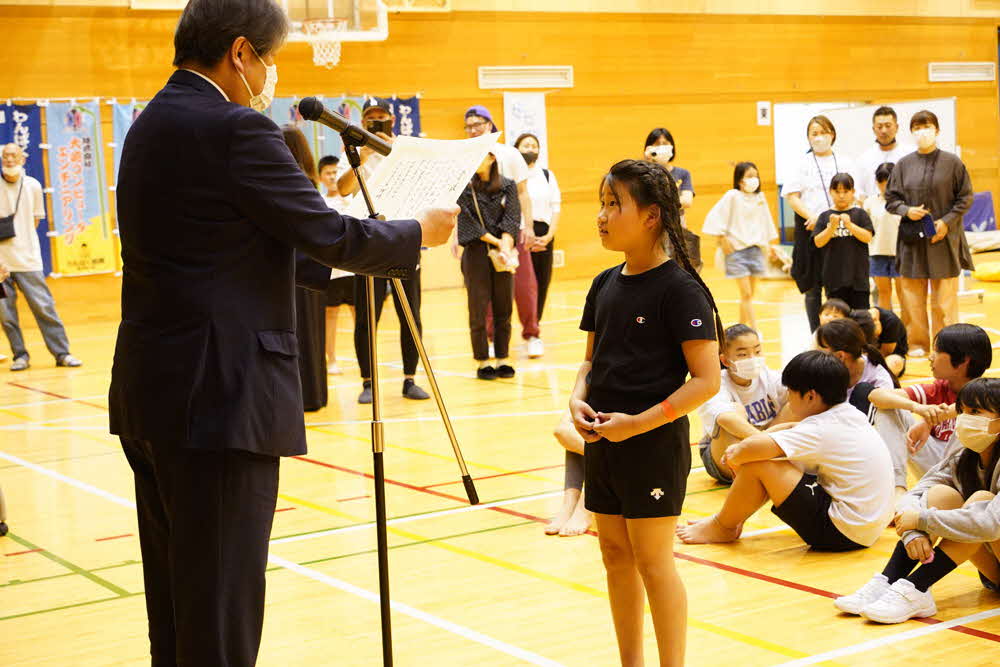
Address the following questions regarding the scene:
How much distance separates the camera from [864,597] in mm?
3818

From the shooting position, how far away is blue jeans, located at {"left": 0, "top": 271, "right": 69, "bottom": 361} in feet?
34.7

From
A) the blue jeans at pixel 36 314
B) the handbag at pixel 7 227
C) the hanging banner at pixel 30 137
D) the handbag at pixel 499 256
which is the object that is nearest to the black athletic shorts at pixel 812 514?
the handbag at pixel 499 256

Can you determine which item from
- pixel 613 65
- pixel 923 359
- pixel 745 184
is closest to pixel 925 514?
pixel 923 359

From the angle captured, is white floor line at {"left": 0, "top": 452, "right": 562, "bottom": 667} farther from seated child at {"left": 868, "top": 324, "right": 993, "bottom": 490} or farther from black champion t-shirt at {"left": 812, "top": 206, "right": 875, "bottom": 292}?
black champion t-shirt at {"left": 812, "top": 206, "right": 875, "bottom": 292}

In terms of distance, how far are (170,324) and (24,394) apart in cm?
755

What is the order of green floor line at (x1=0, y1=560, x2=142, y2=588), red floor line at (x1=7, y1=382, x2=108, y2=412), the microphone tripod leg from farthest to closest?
red floor line at (x1=7, y1=382, x2=108, y2=412) < green floor line at (x1=0, y1=560, x2=142, y2=588) < the microphone tripod leg

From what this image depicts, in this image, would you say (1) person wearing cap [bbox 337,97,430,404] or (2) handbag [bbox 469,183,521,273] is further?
(2) handbag [bbox 469,183,521,273]

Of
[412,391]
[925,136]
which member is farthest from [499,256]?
[925,136]

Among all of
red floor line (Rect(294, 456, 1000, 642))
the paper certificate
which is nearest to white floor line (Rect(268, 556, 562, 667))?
red floor line (Rect(294, 456, 1000, 642))

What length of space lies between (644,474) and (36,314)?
346 inches

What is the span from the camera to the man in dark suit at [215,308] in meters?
2.34

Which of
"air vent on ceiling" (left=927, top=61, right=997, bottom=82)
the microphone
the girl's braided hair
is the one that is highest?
Answer: "air vent on ceiling" (left=927, top=61, right=997, bottom=82)

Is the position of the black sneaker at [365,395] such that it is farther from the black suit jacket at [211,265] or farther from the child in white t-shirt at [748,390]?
the black suit jacket at [211,265]

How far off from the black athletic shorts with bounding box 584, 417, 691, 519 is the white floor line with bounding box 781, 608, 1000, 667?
75 cm
